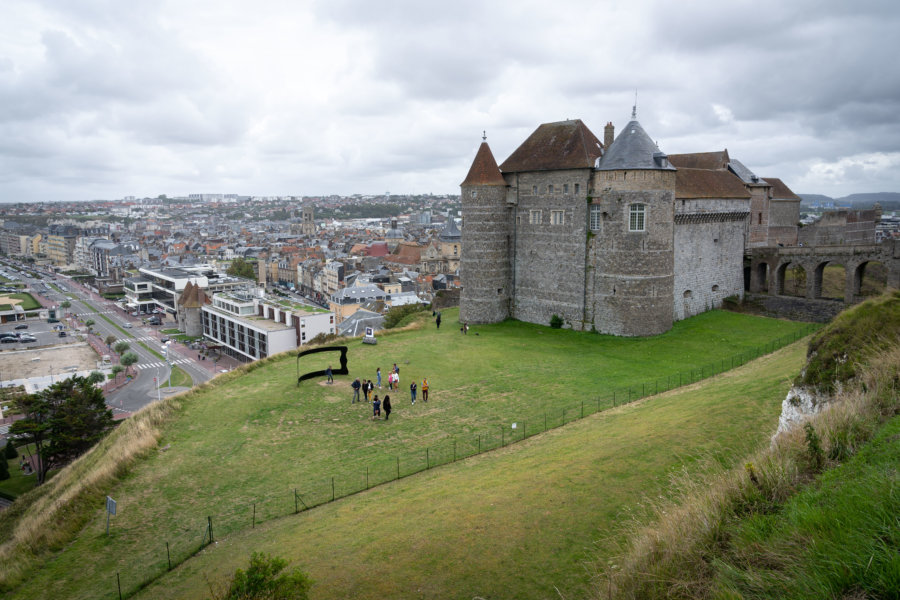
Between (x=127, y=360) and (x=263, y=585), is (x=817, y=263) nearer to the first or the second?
(x=263, y=585)

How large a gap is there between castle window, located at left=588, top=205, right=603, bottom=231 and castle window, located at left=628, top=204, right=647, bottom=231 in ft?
6.12

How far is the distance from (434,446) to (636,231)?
2007cm

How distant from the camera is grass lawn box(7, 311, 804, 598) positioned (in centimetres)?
1209

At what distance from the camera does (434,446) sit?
65.9 ft

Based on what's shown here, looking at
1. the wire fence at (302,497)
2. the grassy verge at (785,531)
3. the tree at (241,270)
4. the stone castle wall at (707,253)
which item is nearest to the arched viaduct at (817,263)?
the stone castle wall at (707,253)

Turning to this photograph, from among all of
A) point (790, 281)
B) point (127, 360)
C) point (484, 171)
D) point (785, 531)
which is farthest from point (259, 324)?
point (785, 531)

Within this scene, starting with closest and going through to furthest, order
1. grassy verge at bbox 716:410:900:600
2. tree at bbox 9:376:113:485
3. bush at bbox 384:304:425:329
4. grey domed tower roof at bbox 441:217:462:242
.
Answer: grassy verge at bbox 716:410:900:600, tree at bbox 9:376:113:485, bush at bbox 384:304:425:329, grey domed tower roof at bbox 441:217:462:242

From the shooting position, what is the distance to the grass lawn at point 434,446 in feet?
39.7

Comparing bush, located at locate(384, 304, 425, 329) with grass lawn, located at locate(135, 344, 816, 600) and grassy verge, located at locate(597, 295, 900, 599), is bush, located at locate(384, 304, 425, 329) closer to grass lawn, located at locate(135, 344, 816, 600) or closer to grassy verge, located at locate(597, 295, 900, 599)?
grass lawn, located at locate(135, 344, 816, 600)

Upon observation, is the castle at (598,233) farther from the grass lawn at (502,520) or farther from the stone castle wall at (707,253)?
the grass lawn at (502,520)

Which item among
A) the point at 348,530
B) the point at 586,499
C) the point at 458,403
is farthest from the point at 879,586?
the point at 458,403

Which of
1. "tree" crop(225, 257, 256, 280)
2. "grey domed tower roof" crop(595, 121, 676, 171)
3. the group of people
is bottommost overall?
"tree" crop(225, 257, 256, 280)

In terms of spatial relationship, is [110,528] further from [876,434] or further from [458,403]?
[876,434]

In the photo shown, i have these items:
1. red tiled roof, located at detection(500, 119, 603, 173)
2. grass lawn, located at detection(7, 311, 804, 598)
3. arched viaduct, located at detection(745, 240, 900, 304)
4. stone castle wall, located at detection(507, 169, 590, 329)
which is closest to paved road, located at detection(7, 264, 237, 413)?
stone castle wall, located at detection(507, 169, 590, 329)
